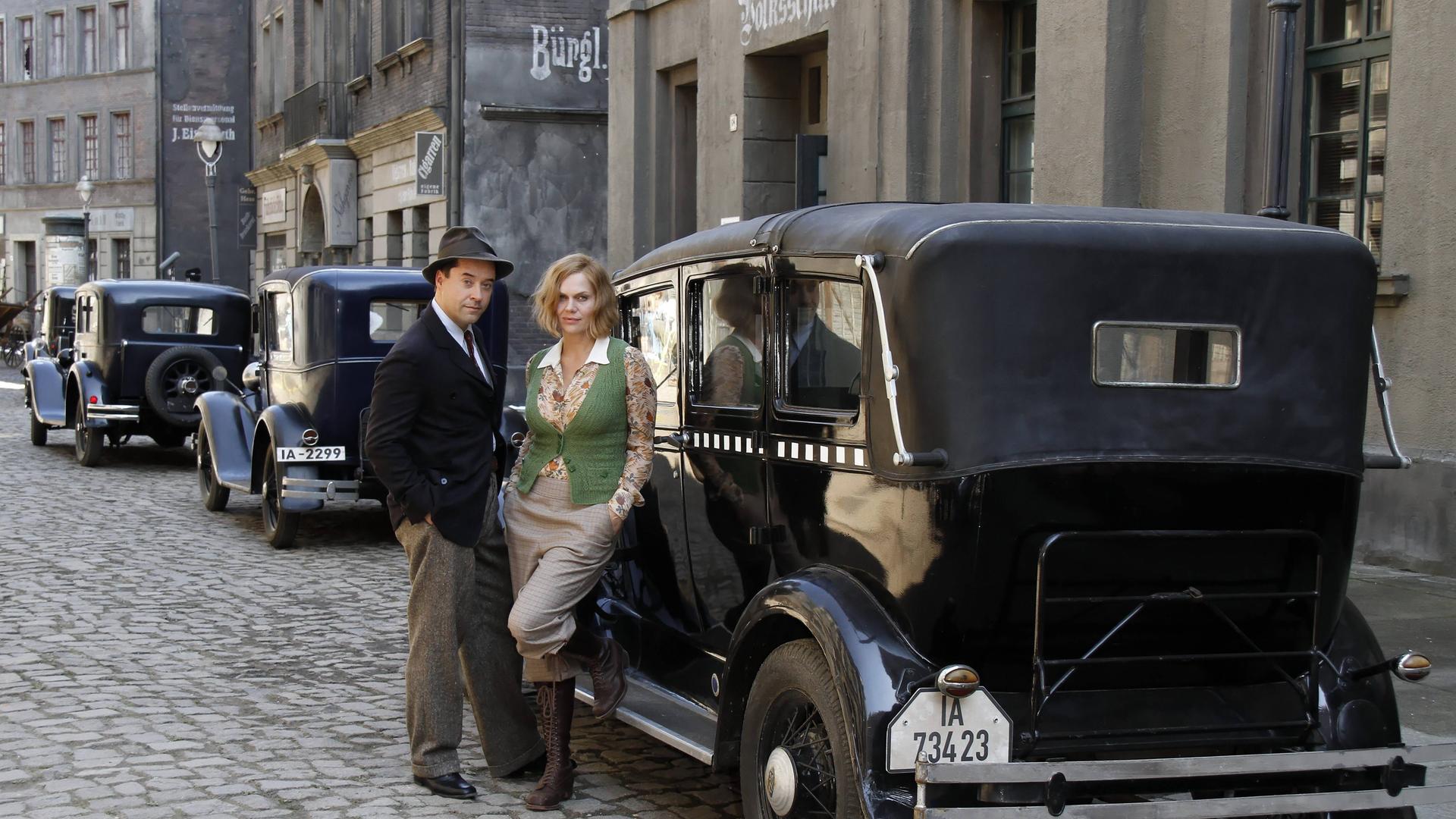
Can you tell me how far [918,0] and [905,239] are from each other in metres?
10.7

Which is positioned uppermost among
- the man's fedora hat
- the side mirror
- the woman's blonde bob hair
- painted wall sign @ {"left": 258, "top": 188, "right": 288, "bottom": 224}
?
painted wall sign @ {"left": 258, "top": 188, "right": 288, "bottom": 224}

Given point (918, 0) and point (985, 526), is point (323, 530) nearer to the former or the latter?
point (918, 0)

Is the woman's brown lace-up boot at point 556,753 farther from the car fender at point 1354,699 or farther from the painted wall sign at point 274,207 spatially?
the painted wall sign at point 274,207

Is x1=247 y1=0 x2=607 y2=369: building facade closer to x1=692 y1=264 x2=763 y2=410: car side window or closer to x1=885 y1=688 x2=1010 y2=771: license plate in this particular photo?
x1=692 y1=264 x2=763 y2=410: car side window

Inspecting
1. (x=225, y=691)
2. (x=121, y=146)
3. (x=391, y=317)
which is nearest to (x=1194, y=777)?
(x=225, y=691)

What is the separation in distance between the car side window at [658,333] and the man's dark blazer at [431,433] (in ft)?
2.10

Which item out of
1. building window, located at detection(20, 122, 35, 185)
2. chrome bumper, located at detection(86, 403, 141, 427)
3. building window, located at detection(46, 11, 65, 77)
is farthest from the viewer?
building window, located at detection(20, 122, 35, 185)

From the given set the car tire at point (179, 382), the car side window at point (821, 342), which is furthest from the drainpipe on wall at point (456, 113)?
the car side window at point (821, 342)

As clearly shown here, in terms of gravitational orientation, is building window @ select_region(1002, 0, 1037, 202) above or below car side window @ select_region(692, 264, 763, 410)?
above

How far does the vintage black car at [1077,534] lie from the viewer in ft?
13.3

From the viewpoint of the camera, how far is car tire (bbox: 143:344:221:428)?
1595cm

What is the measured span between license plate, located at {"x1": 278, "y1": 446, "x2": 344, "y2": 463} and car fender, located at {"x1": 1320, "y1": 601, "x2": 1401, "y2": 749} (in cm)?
819

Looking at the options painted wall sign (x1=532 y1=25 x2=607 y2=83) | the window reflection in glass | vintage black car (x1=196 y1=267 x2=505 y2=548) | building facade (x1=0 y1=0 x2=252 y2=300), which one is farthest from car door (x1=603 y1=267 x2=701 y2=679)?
building facade (x1=0 y1=0 x2=252 y2=300)

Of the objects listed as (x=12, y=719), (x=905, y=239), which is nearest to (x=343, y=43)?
(x=12, y=719)
